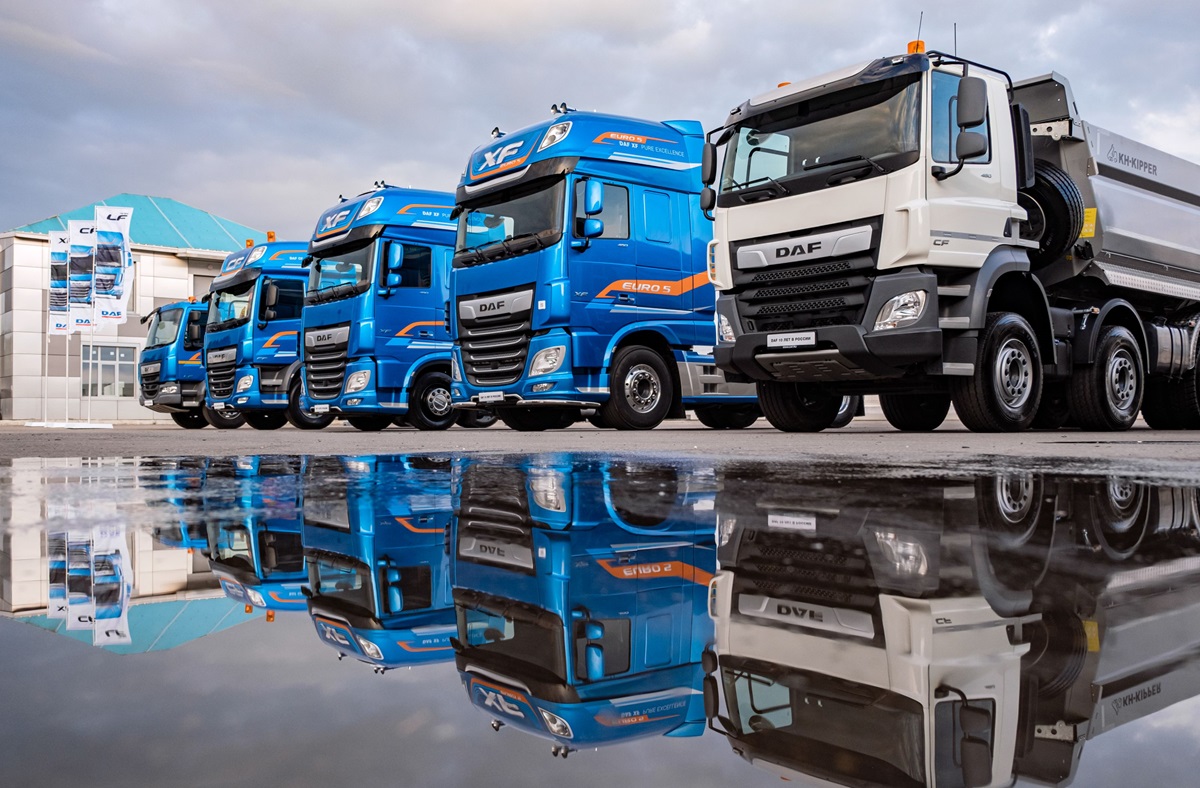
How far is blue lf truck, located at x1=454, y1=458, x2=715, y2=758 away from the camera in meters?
1.16

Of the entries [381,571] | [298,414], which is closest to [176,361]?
[298,414]

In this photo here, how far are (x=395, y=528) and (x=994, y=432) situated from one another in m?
6.85

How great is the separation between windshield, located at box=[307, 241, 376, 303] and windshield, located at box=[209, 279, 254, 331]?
3093mm

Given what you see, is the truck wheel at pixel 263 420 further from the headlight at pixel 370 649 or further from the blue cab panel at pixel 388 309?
the headlight at pixel 370 649

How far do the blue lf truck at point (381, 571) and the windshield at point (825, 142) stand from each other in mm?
4984

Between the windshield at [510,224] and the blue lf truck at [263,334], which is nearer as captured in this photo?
the windshield at [510,224]

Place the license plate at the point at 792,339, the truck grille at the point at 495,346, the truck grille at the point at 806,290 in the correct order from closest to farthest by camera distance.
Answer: the truck grille at the point at 806,290
the license plate at the point at 792,339
the truck grille at the point at 495,346

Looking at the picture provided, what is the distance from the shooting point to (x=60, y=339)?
34.3 meters

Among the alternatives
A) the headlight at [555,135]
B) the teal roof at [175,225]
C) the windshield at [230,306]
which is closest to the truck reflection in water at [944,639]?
the headlight at [555,135]

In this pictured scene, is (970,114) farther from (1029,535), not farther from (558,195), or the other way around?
(1029,535)

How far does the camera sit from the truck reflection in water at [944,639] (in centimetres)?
100

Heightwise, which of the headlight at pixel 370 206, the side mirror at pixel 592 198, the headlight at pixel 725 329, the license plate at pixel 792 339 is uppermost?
the headlight at pixel 370 206

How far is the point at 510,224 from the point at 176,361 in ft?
38.9

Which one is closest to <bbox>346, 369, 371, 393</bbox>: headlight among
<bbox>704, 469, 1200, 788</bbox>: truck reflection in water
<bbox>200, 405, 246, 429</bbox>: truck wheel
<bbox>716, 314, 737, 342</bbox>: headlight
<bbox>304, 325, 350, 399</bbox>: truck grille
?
<bbox>304, 325, 350, 399</bbox>: truck grille
